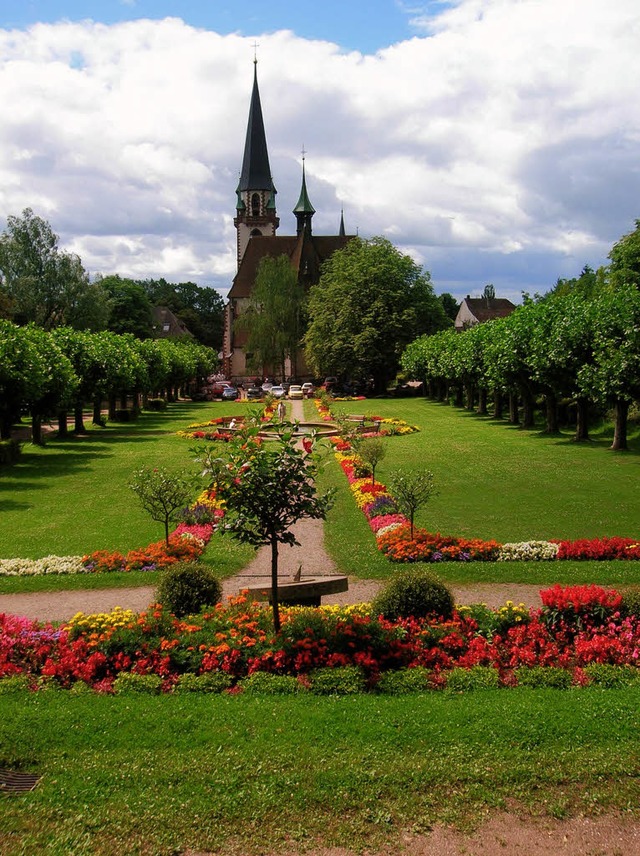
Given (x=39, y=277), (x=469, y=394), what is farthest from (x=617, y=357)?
(x=39, y=277)

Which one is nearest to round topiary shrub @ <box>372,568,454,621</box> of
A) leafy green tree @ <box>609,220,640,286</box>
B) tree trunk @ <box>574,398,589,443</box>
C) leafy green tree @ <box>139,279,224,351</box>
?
tree trunk @ <box>574,398,589,443</box>

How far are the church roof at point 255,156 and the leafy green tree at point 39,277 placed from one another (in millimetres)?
43449

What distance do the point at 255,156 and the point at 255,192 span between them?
4975 mm

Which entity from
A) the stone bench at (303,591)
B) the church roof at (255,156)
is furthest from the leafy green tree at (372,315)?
the stone bench at (303,591)

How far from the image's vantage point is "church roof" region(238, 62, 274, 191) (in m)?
99.9

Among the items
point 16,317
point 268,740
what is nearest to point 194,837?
point 268,740

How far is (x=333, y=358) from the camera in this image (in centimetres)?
7338

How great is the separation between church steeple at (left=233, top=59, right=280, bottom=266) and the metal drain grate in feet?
338

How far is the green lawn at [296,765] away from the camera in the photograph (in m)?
6.41

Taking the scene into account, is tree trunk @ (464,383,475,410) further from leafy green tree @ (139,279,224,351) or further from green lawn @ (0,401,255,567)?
leafy green tree @ (139,279,224,351)

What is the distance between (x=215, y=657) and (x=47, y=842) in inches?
144

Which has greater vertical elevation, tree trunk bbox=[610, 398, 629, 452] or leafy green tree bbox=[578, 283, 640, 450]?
leafy green tree bbox=[578, 283, 640, 450]

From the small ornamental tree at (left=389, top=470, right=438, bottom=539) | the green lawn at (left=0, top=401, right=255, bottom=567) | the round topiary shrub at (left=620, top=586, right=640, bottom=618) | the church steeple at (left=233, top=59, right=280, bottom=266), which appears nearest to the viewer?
the round topiary shrub at (left=620, top=586, right=640, bottom=618)

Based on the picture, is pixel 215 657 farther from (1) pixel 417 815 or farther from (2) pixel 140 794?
(1) pixel 417 815
